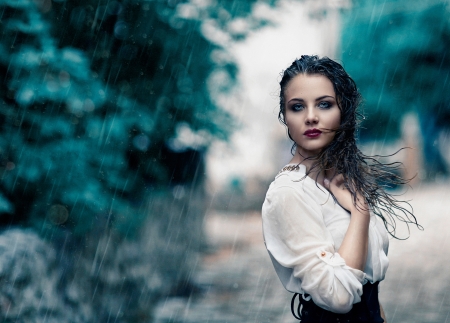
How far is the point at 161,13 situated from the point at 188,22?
0.36 meters

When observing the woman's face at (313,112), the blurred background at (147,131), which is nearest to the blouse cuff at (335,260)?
the woman's face at (313,112)

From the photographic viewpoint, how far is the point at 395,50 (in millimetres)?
8117

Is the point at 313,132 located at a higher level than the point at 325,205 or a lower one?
higher

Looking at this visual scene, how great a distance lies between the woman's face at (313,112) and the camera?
5.69 ft

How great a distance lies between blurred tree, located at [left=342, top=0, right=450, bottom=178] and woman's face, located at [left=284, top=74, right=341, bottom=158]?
6.48 metres

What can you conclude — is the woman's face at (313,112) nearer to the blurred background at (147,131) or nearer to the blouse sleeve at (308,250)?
the blouse sleeve at (308,250)

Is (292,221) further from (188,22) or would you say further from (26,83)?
(188,22)

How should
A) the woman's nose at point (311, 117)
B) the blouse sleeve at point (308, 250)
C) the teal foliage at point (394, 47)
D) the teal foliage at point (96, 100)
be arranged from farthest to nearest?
the teal foliage at point (394, 47) → the teal foliage at point (96, 100) → the woman's nose at point (311, 117) → the blouse sleeve at point (308, 250)

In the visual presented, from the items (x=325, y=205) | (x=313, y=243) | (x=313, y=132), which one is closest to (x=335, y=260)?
(x=313, y=243)

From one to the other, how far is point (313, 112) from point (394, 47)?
7.07 m

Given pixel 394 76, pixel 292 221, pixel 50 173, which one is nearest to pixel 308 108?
pixel 292 221

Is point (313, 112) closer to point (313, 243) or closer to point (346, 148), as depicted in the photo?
point (346, 148)

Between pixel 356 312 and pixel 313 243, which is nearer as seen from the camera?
pixel 313 243

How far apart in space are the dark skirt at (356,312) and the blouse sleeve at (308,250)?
0.17 m
